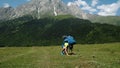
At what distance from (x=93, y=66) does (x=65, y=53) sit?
2235cm

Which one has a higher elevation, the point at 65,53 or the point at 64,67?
the point at 64,67

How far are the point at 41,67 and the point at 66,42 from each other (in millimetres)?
20338

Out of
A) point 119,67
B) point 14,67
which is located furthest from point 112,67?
point 14,67

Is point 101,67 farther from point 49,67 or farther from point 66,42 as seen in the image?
point 66,42

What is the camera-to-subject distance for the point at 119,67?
18156 mm

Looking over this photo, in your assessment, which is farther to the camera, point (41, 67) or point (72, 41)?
point (72, 41)

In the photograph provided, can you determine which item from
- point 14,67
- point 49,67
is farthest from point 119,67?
point 14,67

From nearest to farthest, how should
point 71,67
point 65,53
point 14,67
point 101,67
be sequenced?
point 101,67, point 71,67, point 14,67, point 65,53

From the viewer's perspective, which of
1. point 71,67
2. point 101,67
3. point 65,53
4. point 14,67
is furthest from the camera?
point 65,53

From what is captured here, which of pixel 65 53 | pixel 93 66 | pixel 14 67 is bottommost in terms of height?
pixel 65 53

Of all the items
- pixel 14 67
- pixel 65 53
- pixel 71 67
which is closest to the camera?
pixel 71 67

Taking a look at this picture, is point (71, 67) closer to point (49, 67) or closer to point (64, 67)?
point (64, 67)

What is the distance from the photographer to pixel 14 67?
22062 millimetres

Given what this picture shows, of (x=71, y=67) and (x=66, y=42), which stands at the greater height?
(x=71, y=67)
